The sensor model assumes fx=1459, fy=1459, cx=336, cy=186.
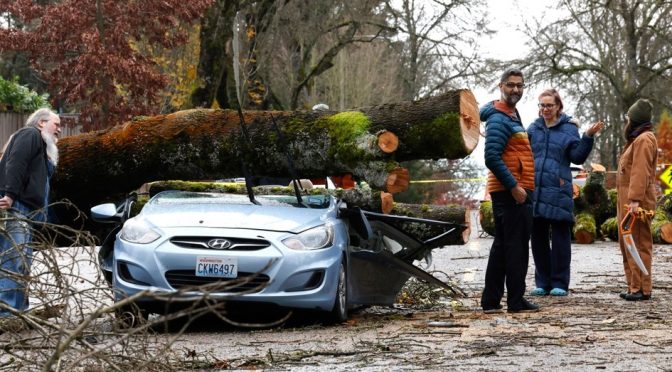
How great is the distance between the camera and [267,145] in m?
12.2

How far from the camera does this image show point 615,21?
5122 centimetres

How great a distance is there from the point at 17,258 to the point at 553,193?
22.6ft

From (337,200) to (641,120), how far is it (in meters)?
3.05

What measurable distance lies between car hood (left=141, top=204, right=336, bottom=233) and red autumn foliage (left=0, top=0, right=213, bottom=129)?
68.3ft

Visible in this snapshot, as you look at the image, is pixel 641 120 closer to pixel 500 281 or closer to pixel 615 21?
pixel 500 281

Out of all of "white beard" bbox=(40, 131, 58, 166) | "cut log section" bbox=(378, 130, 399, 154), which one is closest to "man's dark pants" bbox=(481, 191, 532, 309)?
"cut log section" bbox=(378, 130, 399, 154)

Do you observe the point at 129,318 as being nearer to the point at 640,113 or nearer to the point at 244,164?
the point at 244,164

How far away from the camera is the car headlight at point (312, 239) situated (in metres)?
10.4

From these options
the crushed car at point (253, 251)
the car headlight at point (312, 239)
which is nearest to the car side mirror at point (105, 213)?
the crushed car at point (253, 251)

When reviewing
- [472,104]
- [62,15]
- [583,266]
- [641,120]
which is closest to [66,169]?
[472,104]

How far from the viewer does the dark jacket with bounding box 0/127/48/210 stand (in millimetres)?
10852

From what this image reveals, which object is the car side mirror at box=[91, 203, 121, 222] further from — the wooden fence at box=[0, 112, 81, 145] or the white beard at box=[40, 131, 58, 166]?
the wooden fence at box=[0, 112, 81, 145]

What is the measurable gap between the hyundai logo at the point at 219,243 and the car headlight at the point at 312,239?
0.40 meters

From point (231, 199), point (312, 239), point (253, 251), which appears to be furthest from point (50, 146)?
point (312, 239)
